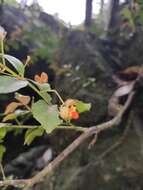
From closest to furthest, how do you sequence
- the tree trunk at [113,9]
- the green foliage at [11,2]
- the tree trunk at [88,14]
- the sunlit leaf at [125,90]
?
the sunlit leaf at [125,90] < the tree trunk at [88,14] < the tree trunk at [113,9] < the green foliage at [11,2]

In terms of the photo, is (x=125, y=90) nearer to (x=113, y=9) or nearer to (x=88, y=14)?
(x=113, y=9)

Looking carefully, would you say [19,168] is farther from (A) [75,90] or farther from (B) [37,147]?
(A) [75,90]

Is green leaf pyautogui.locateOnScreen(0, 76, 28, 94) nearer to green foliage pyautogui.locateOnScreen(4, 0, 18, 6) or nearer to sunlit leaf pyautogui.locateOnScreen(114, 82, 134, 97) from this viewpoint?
sunlit leaf pyautogui.locateOnScreen(114, 82, 134, 97)

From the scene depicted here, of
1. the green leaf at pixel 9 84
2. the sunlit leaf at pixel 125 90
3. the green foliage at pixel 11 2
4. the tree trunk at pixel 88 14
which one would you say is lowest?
the sunlit leaf at pixel 125 90

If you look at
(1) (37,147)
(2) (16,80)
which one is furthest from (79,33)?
(2) (16,80)

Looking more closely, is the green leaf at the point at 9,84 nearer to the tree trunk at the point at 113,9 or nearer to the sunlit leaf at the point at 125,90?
the sunlit leaf at the point at 125,90

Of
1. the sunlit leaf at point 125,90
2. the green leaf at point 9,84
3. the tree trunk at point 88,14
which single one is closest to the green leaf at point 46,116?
the green leaf at point 9,84
